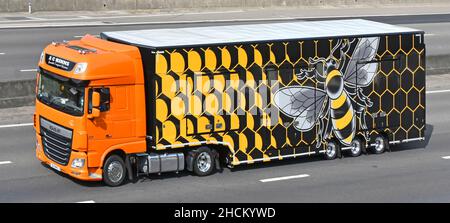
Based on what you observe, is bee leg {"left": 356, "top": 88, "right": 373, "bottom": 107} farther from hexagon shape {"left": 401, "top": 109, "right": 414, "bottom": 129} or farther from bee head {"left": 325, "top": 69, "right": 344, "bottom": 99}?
hexagon shape {"left": 401, "top": 109, "right": 414, "bottom": 129}

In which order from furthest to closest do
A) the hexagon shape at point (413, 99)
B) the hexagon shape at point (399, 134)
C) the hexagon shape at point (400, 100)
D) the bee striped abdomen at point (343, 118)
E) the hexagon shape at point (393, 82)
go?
the hexagon shape at point (399, 134) < the hexagon shape at point (413, 99) < the hexagon shape at point (400, 100) < the hexagon shape at point (393, 82) < the bee striped abdomen at point (343, 118)

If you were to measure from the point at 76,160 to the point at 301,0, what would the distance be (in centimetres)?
3716

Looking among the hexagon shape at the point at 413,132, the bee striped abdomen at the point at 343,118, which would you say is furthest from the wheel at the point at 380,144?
the bee striped abdomen at the point at 343,118

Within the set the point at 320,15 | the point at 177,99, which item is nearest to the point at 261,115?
the point at 177,99

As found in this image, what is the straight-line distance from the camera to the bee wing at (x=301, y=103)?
21234mm

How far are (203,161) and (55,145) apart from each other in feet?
10.6

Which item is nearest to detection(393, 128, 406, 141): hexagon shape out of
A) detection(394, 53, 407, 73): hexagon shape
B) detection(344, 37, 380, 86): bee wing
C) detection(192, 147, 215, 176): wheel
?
detection(394, 53, 407, 73): hexagon shape

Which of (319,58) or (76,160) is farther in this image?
(319,58)

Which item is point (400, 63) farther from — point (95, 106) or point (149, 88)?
point (95, 106)

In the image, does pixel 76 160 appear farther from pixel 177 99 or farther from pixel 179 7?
pixel 179 7

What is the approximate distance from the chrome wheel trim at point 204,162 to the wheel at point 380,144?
Result: 481 centimetres

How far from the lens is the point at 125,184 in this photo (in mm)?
19922

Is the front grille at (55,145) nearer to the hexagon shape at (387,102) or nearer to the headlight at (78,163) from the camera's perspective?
the headlight at (78,163)

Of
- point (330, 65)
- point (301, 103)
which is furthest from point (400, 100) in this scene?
point (301, 103)
